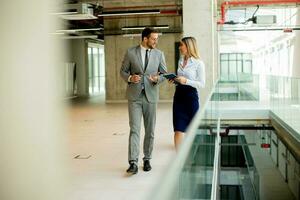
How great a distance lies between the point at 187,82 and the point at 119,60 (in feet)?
47.5

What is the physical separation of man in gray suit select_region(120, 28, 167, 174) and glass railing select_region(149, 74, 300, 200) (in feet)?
2.09

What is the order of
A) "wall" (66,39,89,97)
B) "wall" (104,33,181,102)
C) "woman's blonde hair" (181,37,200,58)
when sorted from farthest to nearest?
"wall" (66,39,89,97)
"wall" (104,33,181,102)
"woman's blonde hair" (181,37,200,58)

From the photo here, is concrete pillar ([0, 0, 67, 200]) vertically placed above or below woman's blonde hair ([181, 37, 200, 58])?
below

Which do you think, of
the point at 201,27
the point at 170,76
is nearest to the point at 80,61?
the point at 201,27

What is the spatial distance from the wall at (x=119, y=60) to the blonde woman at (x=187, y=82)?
13.6m

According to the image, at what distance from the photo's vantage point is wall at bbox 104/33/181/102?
61.5 feet

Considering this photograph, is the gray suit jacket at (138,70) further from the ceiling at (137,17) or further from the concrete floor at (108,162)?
the ceiling at (137,17)

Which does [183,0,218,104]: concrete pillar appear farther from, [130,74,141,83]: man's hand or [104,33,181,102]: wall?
[104,33,181,102]: wall

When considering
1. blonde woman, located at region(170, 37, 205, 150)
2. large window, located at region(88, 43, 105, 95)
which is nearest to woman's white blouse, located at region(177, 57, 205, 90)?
blonde woman, located at region(170, 37, 205, 150)

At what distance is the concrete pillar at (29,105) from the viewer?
753 mm

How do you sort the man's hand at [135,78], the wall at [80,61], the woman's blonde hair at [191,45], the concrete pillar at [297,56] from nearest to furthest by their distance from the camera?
1. the man's hand at [135,78]
2. the woman's blonde hair at [191,45]
3. the concrete pillar at [297,56]
4. the wall at [80,61]

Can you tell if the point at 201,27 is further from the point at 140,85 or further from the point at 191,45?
the point at 140,85

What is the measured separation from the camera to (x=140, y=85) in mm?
4750

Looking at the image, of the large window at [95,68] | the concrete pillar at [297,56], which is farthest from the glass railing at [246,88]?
the large window at [95,68]
